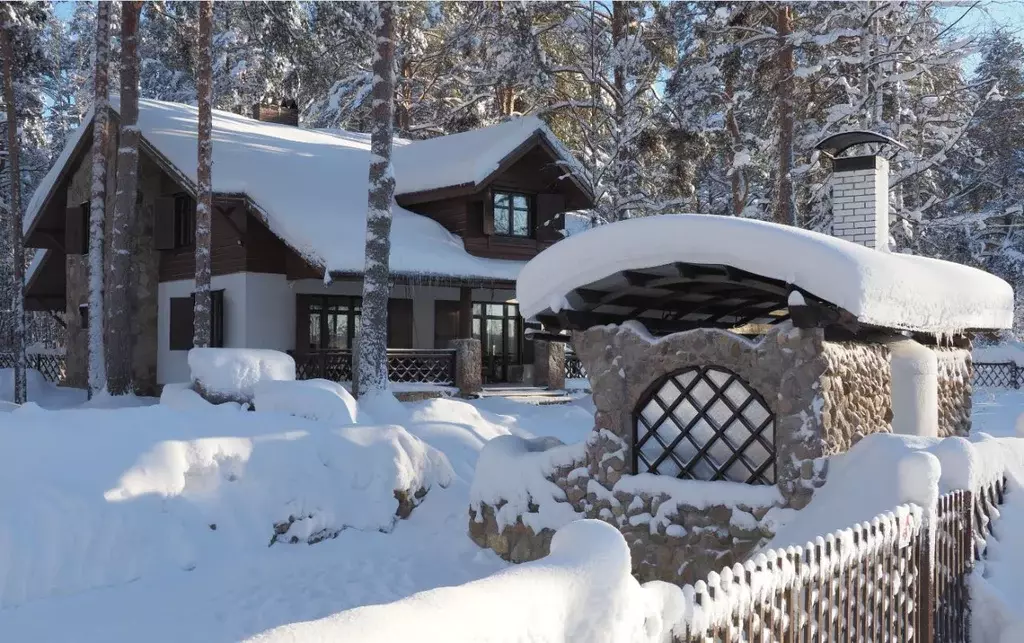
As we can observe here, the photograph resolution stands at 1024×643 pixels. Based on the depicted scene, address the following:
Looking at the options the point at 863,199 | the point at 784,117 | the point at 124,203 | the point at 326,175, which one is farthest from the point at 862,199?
the point at 124,203

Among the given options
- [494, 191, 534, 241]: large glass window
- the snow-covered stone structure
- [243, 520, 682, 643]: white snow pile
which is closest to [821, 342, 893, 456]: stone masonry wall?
the snow-covered stone structure

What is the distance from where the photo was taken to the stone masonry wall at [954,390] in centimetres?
1012

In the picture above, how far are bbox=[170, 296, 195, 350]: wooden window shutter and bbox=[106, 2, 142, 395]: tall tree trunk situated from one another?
2.29 m

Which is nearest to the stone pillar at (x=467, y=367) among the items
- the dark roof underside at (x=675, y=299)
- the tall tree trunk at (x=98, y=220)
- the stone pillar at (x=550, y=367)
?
the stone pillar at (x=550, y=367)

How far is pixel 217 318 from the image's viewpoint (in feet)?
66.5

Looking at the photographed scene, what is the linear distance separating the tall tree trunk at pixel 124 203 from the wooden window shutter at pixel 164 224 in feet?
8.73

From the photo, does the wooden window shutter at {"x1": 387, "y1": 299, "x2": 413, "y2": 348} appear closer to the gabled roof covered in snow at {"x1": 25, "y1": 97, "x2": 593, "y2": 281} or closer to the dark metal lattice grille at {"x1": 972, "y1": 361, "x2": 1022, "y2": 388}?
the gabled roof covered in snow at {"x1": 25, "y1": 97, "x2": 593, "y2": 281}

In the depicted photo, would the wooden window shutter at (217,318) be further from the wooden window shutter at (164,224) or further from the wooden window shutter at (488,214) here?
the wooden window shutter at (488,214)

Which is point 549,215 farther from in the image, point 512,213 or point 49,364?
point 49,364

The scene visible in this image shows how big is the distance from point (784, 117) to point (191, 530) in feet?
46.7

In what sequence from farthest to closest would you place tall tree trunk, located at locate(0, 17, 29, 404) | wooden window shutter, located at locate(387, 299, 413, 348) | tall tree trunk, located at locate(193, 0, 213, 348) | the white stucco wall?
wooden window shutter, located at locate(387, 299, 413, 348) < tall tree trunk, located at locate(0, 17, 29, 404) < the white stucco wall < tall tree trunk, located at locate(193, 0, 213, 348)

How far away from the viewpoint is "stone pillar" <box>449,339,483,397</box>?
1922 cm

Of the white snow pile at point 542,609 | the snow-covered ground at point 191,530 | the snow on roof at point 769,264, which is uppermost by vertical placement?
the snow on roof at point 769,264

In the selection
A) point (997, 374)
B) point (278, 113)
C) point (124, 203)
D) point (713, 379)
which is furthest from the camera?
point (997, 374)
